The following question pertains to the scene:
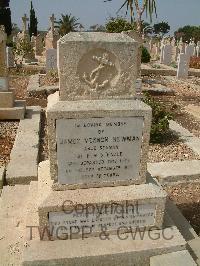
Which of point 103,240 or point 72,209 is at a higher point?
point 72,209

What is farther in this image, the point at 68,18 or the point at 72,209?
the point at 68,18

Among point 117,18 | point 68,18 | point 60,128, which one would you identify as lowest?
point 60,128

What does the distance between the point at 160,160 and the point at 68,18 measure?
42930mm

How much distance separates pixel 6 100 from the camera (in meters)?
7.82

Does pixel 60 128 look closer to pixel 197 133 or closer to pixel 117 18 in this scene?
pixel 197 133

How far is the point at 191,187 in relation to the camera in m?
4.75

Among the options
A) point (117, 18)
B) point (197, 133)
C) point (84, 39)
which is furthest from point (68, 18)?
point (84, 39)

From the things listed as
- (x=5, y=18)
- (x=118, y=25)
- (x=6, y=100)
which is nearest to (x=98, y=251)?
(x=6, y=100)

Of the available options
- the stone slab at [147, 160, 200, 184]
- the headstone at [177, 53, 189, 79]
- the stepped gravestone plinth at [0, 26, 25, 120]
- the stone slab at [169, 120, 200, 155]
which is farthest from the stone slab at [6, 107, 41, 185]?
the headstone at [177, 53, 189, 79]

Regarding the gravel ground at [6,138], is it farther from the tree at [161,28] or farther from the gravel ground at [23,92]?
the tree at [161,28]

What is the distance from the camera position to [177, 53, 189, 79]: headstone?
48.9ft

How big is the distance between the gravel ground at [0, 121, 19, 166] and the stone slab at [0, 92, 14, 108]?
0.48 m

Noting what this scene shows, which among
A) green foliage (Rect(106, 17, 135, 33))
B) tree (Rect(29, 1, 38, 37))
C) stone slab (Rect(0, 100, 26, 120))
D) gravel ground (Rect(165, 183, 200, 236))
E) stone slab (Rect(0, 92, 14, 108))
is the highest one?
tree (Rect(29, 1, 38, 37))

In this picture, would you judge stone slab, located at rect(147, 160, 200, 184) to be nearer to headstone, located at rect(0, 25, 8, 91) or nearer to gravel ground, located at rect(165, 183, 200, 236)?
gravel ground, located at rect(165, 183, 200, 236)
